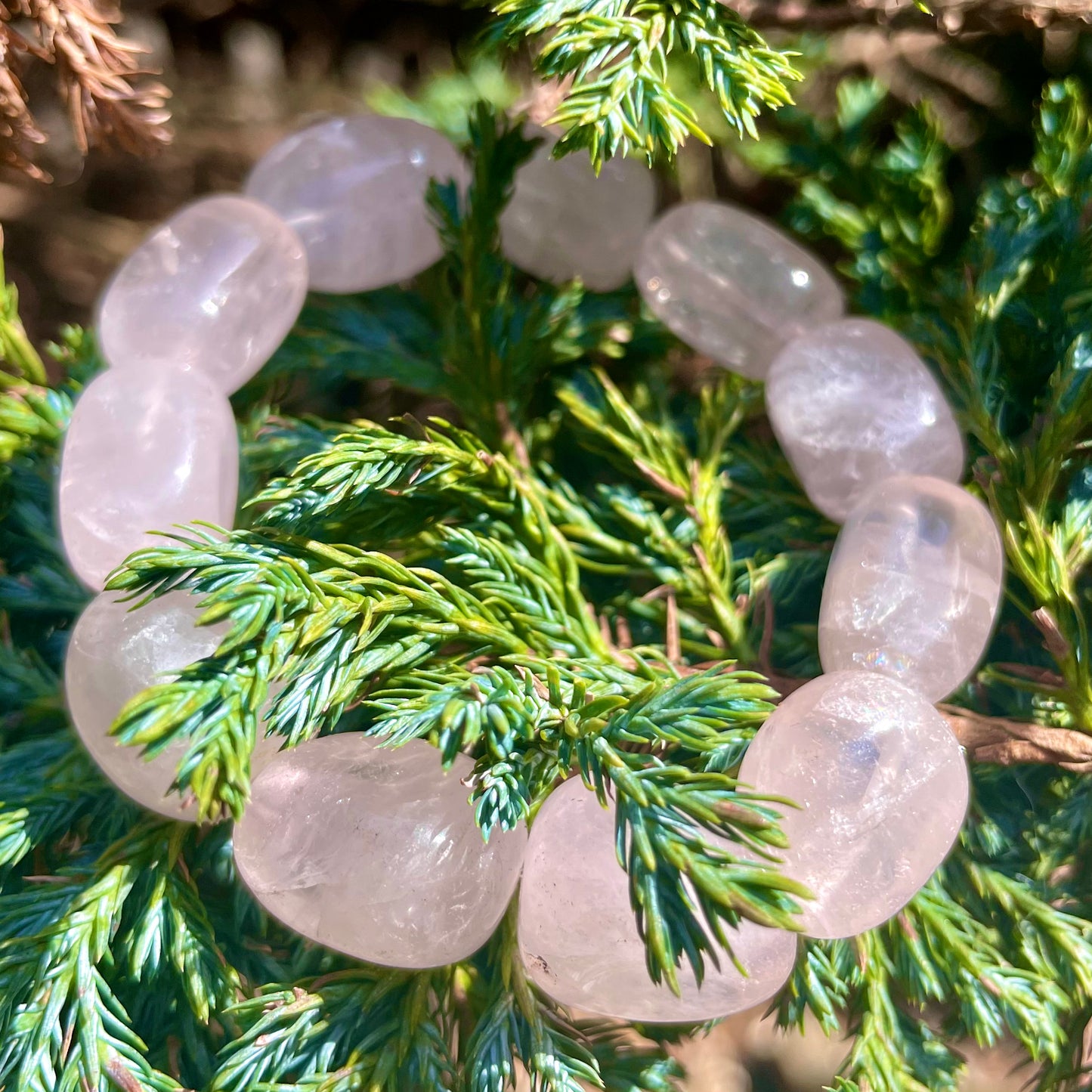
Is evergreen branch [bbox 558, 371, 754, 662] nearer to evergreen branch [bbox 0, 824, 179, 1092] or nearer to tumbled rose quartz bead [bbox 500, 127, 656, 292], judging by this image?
tumbled rose quartz bead [bbox 500, 127, 656, 292]

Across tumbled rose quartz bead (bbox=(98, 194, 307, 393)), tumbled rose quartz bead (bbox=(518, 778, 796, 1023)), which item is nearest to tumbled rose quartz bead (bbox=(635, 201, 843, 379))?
tumbled rose quartz bead (bbox=(98, 194, 307, 393))

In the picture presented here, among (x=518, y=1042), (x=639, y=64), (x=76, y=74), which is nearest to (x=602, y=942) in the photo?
(x=518, y=1042)

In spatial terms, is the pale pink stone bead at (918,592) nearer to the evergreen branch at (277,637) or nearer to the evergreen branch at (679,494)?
the evergreen branch at (679,494)

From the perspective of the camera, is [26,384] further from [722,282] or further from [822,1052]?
[822,1052]

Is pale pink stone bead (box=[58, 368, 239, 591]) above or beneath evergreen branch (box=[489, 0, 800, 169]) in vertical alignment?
beneath

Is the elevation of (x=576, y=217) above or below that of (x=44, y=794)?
above

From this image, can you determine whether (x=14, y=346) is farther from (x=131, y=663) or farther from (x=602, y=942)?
(x=602, y=942)

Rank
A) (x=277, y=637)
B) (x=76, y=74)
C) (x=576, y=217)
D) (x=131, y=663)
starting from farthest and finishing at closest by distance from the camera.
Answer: (x=576, y=217) < (x=76, y=74) < (x=131, y=663) < (x=277, y=637)

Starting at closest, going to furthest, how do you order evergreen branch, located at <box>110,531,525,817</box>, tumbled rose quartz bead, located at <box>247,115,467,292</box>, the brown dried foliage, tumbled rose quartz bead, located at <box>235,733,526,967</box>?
evergreen branch, located at <box>110,531,525,817</box>, tumbled rose quartz bead, located at <box>235,733,526,967</box>, the brown dried foliage, tumbled rose quartz bead, located at <box>247,115,467,292</box>
